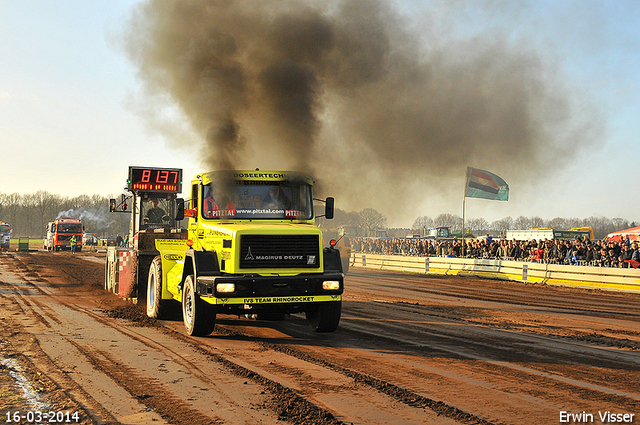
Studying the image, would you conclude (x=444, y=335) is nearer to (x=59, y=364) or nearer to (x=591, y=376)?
(x=591, y=376)

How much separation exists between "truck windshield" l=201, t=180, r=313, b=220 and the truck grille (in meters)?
0.79

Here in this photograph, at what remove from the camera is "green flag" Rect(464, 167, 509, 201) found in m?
28.1

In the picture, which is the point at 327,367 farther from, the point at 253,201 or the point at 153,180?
the point at 153,180

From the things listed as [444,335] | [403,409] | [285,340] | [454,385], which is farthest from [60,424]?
[444,335]

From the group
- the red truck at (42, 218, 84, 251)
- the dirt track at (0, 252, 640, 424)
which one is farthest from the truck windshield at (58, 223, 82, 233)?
the dirt track at (0, 252, 640, 424)

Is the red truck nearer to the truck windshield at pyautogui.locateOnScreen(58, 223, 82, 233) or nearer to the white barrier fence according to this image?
the truck windshield at pyautogui.locateOnScreen(58, 223, 82, 233)

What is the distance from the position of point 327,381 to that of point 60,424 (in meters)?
2.63

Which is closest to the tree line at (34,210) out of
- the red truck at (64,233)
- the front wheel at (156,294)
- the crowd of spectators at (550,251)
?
the red truck at (64,233)

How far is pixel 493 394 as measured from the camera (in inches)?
215

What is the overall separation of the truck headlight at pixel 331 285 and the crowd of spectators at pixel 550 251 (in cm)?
1630

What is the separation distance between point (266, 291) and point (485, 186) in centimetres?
2332

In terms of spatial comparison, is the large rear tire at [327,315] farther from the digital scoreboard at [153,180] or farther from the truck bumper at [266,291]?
the digital scoreboard at [153,180]

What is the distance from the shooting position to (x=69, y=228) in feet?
168

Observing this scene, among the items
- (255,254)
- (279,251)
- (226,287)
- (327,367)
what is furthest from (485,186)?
(327,367)
